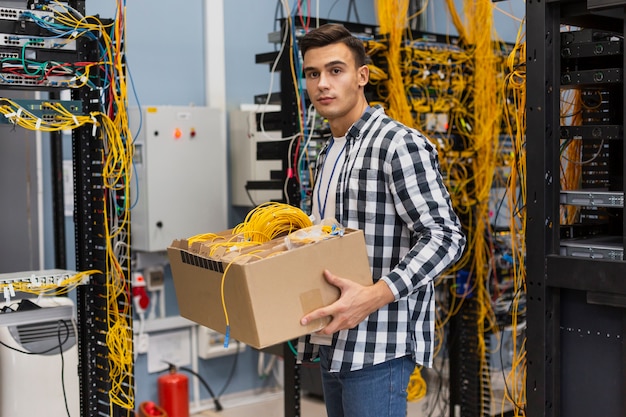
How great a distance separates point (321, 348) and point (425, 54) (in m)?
2.12

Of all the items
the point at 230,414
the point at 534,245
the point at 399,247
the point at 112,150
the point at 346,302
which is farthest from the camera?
the point at 230,414

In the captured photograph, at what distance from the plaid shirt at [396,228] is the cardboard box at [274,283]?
12 centimetres

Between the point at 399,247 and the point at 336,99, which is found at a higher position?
the point at 336,99

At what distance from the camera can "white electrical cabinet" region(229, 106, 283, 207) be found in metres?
4.36

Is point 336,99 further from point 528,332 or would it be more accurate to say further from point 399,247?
point 528,332

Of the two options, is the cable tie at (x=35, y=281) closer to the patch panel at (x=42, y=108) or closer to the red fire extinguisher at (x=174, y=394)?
the patch panel at (x=42, y=108)

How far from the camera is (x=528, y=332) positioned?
227 centimetres

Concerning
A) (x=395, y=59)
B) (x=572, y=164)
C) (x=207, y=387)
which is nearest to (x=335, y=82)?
(x=572, y=164)

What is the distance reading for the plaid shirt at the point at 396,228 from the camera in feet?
6.13

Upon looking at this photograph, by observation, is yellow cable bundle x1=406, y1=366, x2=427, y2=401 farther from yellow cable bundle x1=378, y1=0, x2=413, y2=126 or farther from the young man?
the young man

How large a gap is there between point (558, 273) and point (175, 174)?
2.56m

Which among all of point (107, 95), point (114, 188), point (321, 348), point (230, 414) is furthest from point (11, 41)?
point (230, 414)

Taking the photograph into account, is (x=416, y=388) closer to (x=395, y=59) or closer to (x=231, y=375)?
(x=231, y=375)

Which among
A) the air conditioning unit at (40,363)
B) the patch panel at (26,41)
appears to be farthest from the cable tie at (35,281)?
the patch panel at (26,41)
